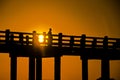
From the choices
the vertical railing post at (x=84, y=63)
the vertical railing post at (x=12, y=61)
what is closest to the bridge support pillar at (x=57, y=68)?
the vertical railing post at (x=84, y=63)

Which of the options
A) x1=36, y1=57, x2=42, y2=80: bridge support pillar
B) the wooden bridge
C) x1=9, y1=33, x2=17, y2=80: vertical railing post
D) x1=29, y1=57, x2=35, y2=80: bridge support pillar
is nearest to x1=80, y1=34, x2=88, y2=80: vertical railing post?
the wooden bridge

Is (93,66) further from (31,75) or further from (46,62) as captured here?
(31,75)

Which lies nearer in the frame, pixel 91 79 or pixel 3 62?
pixel 91 79

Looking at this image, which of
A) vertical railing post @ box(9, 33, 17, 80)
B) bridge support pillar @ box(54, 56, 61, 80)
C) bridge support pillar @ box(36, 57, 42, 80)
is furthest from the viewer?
bridge support pillar @ box(54, 56, 61, 80)

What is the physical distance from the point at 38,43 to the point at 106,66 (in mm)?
6473

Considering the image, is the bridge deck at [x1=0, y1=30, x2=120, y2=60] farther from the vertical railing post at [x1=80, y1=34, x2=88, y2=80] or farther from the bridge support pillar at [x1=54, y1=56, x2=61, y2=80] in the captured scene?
the bridge support pillar at [x1=54, y1=56, x2=61, y2=80]

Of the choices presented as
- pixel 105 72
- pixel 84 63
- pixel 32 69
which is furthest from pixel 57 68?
pixel 105 72

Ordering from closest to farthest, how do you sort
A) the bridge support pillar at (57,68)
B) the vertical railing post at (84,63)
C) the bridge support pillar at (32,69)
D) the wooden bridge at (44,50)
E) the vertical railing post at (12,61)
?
the vertical railing post at (12,61)
the wooden bridge at (44,50)
the bridge support pillar at (32,69)
the bridge support pillar at (57,68)
the vertical railing post at (84,63)

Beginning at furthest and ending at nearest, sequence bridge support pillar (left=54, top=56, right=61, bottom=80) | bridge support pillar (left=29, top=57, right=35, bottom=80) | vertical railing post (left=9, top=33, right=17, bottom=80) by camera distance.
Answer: bridge support pillar (left=54, top=56, right=61, bottom=80), bridge support pillar (left=29, top=57, right=35, bottom=80), vertical railing post (left=9, top=33, right=17, bottom=80)

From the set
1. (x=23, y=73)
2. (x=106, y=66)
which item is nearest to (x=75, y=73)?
(x=23, y=73)

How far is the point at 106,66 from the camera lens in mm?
31109

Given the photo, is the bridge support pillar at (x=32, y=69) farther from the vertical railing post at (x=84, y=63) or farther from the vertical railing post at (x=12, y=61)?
the vertical railing post at (x=84, y=63)

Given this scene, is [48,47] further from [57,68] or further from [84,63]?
[84,63]

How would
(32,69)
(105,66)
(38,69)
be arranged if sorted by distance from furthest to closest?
(105,66)
(38,69)
(32,69)
